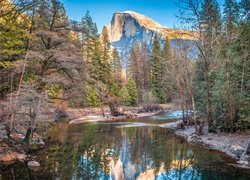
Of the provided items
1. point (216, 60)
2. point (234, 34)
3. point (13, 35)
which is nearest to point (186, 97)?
point (216, 60)

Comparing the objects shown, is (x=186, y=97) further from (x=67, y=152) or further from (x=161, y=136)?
(x=67, y=152)

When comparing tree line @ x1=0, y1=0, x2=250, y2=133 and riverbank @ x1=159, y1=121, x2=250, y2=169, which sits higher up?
tree line @ x1=0, y1=0, x2=250, y2=133

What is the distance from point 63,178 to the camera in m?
10.9

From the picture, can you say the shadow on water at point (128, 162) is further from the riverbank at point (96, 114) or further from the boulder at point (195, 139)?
the riverbank at point (96, 114)

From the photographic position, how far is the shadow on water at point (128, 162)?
37.3 feet

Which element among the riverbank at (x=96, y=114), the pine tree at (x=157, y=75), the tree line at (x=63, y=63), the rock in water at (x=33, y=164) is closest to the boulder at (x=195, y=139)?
the tree line at (x=63, y=63)

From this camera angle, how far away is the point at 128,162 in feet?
45.6

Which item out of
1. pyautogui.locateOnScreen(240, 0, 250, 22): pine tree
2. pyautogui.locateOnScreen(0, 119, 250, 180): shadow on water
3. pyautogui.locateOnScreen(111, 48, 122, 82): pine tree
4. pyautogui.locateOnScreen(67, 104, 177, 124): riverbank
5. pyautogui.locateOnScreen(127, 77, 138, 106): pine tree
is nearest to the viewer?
pyautogui.locateOnScreen(0, 119, 250, 180): shadow on water

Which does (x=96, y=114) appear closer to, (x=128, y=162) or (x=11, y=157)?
(x=11, y=157)

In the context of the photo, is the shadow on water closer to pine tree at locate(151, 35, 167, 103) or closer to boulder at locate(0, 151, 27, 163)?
boulder at locate(0, 151, 27, 163)

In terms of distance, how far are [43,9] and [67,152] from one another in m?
9.13

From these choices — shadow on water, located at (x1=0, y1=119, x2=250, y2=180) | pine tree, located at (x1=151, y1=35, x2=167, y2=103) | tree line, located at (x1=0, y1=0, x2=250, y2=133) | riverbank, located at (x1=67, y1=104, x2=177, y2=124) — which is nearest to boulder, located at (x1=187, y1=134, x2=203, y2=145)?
A: shadow on water, located at (x1=0, y1=119, x2=250, y2=180)

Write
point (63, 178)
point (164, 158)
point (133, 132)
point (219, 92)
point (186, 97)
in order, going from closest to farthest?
point (63, 178) → point (164, 158) → point (219, 92) → point (133, 132) → point (186, 97)

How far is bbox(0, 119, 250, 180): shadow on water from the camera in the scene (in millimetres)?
11383
